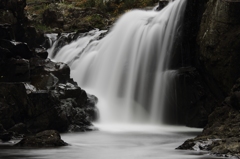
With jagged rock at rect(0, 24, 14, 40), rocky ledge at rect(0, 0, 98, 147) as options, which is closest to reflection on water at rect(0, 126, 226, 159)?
rocky ledge at rect(0, 0, 98, 147)

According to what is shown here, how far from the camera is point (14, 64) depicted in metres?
18.9

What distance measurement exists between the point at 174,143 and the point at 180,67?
8577 millimetres

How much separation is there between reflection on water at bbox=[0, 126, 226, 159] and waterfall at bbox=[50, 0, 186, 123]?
2754 mm

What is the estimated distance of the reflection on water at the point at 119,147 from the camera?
37.5 feet

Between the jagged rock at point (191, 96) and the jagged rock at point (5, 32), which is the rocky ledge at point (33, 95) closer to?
the jagged rock at point (5, 32)

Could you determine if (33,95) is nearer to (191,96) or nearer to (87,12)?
(191,96)

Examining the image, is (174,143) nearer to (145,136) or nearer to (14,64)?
(145,136)

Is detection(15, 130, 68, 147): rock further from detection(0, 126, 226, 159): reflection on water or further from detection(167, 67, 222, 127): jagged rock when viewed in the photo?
detection(167, 67, 222, 127): jagged rock

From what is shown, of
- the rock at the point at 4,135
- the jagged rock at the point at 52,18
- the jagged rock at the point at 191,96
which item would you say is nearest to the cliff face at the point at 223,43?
the jagged rock at the point at 191,96

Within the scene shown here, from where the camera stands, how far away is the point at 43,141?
13008 millimetres

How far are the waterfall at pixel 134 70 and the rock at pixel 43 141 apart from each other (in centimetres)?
770

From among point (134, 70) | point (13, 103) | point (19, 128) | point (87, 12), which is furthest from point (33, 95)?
point (87, 12)

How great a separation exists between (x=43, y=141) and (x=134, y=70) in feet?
36.6

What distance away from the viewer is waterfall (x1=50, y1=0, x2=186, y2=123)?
22.0 m
